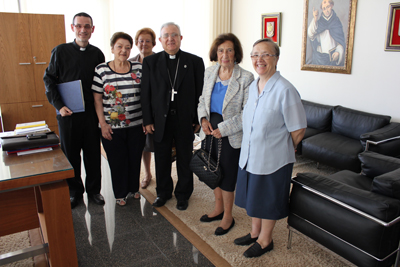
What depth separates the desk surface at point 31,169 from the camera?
73.2 inches

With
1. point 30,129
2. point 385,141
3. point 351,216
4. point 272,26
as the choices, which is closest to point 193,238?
point 351,216

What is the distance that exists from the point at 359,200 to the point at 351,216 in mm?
109

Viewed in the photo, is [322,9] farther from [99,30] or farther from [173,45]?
[99,30]

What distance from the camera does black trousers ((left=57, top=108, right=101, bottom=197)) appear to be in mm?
3014

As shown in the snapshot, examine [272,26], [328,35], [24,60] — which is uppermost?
[272,26]

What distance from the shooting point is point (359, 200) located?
1.96 meters

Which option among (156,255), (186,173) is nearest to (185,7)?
(186,173)

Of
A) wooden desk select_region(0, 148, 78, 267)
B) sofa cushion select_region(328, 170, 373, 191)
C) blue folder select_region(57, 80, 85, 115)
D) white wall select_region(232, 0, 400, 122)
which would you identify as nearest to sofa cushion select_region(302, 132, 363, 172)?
white wall select_region(232, 0, 400, 122)

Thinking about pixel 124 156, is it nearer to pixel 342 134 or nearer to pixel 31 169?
pixel 31 169

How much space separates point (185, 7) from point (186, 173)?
13.9 ft

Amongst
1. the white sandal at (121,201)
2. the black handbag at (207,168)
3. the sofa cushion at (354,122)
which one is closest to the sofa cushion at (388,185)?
the black handbag at (207,168)

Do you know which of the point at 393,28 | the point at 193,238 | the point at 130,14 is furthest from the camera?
the point at 130,14

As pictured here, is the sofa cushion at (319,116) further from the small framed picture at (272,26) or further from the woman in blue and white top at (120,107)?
the woman in blue and white top at (120,107)

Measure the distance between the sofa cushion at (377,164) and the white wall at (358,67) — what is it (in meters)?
1.53
